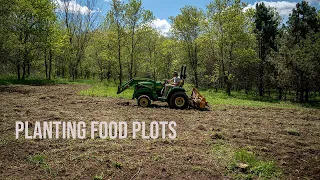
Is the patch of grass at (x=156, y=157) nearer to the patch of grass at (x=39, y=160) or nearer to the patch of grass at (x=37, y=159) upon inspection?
the patch of grass at (x=39, y=160)

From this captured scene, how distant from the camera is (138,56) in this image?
3428 centimetres

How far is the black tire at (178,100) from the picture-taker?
1258 centimetres

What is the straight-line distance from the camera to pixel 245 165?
210 inches

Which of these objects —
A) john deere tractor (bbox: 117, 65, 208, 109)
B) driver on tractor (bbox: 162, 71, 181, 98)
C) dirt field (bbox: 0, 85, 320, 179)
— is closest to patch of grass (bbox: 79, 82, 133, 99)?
john deere tractor (bbox: 117, 65, 208, 109)

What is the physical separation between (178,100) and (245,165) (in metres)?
7.47

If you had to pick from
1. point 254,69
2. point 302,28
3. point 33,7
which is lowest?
point 254,69

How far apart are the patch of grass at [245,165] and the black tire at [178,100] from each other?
6.36 meters

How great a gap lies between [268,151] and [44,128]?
6282 millimetres

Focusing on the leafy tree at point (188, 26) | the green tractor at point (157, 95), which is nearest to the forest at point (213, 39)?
the leafy tree at point (188, 26)

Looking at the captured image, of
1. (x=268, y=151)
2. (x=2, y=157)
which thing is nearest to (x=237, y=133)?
(x=268, y=151)

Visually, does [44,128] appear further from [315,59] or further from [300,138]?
[315,59]

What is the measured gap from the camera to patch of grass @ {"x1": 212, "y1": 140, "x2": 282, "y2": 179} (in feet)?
16.6

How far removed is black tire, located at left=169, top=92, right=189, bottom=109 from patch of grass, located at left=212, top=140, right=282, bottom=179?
6356mm

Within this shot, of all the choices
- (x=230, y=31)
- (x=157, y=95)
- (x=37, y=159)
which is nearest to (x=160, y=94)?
(x=157, y=95)
